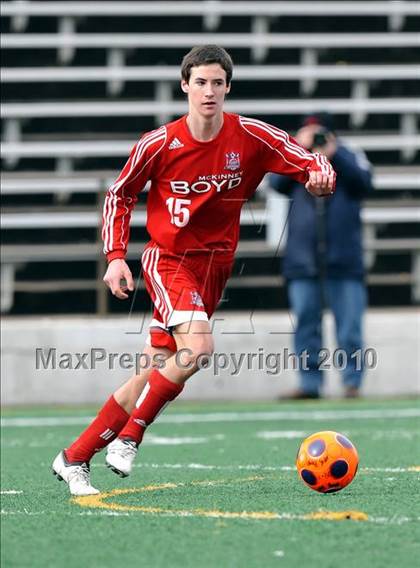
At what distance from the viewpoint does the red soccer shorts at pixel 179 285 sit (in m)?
6.05

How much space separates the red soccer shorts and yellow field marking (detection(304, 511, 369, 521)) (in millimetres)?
1302

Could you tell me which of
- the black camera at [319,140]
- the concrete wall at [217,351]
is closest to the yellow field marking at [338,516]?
the black camera at [319,140]

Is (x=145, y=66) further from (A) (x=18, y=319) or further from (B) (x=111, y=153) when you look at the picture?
(A) (x=18, y=319)

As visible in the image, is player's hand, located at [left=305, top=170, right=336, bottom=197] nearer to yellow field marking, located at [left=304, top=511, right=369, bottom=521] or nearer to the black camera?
yellow field marking, located at [left=304, top=511, right=369, bottom=521]

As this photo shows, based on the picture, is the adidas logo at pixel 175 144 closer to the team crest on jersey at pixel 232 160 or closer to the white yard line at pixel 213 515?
the team crest on jersey at pixel 232 160

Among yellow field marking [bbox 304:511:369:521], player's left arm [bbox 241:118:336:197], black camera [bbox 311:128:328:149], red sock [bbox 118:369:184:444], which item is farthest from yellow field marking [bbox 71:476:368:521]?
black camera [bbox 311:128:328:149]

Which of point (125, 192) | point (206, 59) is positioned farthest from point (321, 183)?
point (125, 192)

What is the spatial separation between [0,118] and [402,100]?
4.47 m

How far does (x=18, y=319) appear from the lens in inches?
500

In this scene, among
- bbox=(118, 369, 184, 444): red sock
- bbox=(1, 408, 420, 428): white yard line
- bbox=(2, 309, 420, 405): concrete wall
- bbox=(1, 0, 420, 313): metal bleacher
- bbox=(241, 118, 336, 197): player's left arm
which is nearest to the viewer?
bbox=(118, 369, 184, 444): red sock

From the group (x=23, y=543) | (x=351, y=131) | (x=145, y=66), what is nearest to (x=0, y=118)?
(x=145, y=66)

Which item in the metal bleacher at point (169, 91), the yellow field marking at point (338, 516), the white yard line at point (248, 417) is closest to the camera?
the yellow field marking at point (338, 516)

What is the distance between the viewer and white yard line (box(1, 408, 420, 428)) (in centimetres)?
1035

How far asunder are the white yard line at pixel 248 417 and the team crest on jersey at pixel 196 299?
4267mm
